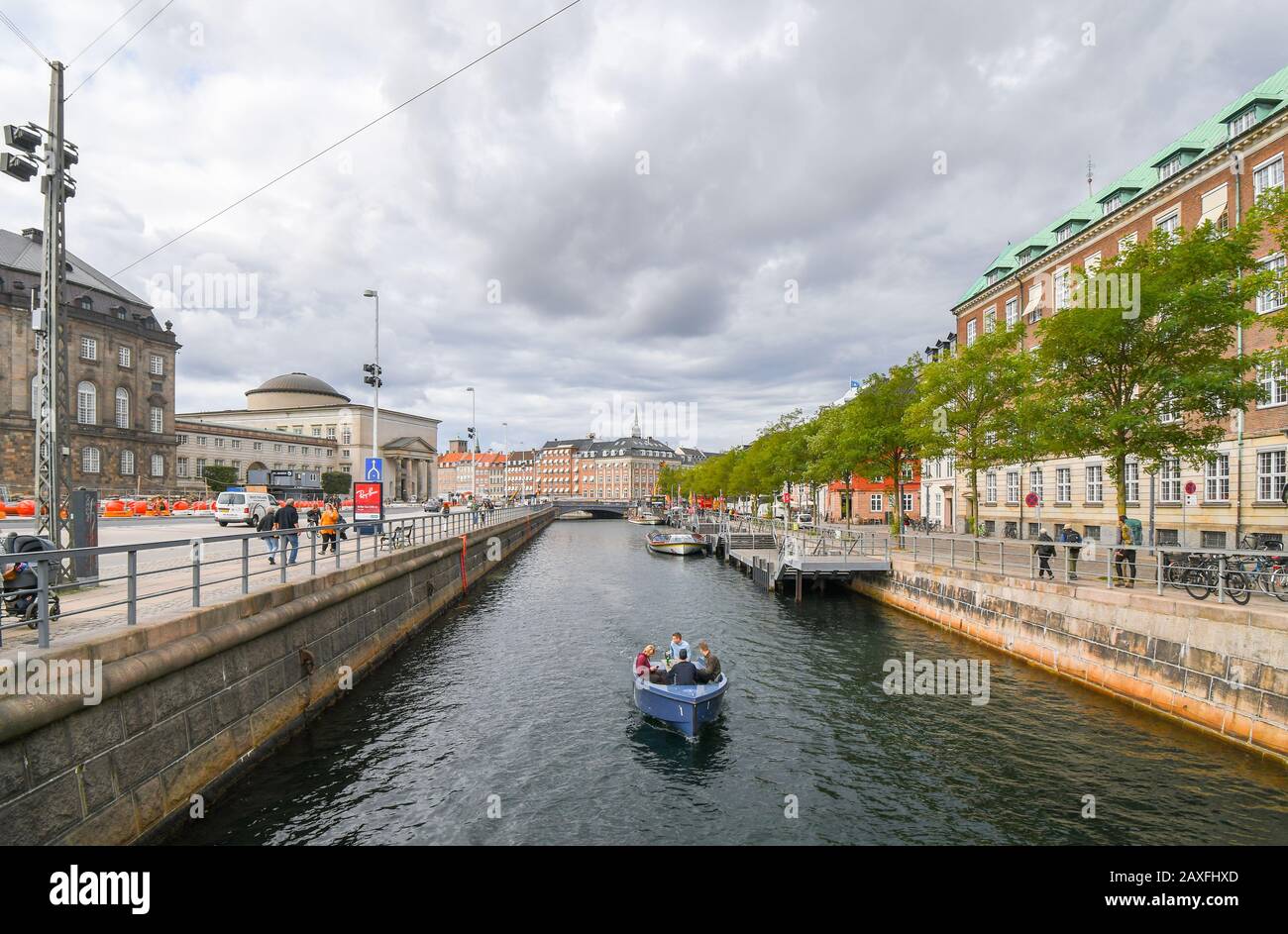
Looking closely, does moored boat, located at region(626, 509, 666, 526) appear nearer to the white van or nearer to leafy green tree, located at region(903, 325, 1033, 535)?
the white van

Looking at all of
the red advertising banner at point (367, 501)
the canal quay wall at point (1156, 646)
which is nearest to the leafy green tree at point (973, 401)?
the canal quay wall at point (1156, 646)

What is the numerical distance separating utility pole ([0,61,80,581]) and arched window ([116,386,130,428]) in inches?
3329

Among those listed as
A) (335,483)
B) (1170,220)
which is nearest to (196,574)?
(1170,220)

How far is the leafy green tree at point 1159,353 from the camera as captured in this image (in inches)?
738

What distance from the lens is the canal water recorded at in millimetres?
10492

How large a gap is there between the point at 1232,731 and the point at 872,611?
1644 centimetres

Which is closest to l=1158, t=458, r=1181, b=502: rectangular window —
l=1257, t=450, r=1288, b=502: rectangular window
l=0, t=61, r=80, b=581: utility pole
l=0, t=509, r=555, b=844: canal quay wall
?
l=1257, t=450, r=1288, b=502: rectangular window

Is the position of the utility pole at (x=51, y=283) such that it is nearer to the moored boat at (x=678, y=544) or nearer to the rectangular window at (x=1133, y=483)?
the rectangular window at (x=1133, y=483)

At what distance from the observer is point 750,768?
42.7 feet

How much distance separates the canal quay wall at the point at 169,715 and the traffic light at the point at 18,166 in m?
8.54

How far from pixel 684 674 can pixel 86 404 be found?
88707 millimetres

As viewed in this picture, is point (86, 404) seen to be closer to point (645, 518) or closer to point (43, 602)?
point (645, 518)

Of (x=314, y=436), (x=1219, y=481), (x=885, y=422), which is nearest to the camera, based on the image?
(x=1219, y=481)
